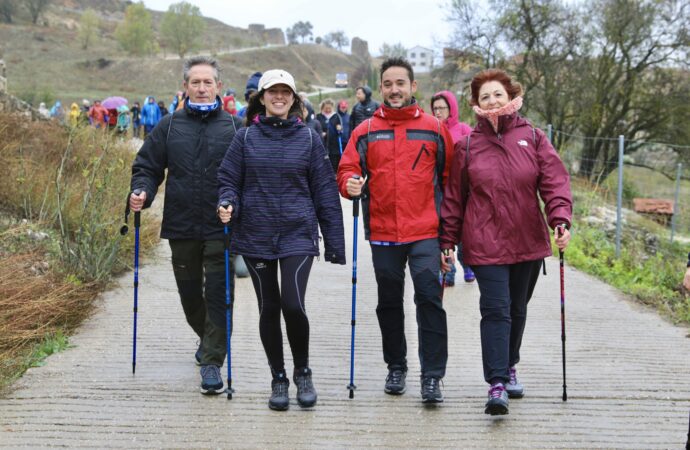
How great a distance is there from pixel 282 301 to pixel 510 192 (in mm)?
1400

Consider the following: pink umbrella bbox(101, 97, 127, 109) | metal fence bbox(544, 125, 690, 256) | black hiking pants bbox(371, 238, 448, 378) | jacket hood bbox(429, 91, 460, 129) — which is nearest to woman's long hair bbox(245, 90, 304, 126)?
black hiking pants bbox(371, 238, 448, 378)

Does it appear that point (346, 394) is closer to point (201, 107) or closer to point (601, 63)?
point (201, 107)

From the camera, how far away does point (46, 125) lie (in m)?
11.1

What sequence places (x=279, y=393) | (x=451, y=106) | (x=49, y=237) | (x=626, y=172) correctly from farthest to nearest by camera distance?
(x=626, y=172) < (x=49, y=237) < (x=451, y=106) < (x=279, y=393)

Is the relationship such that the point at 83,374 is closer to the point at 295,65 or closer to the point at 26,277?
the point at 26,277

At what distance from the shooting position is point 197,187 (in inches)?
189

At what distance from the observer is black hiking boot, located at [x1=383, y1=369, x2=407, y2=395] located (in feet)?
15.7

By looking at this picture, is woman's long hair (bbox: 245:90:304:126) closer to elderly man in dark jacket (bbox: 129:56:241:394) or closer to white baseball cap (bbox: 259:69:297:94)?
white baseball cap (bbox: 259:69:297:94)

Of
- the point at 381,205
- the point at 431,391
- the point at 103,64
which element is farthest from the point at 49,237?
the point at 103,64

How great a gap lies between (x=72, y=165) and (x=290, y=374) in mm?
6147

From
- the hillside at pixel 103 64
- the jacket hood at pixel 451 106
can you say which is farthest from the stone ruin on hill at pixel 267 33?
the jacket hood at pixel 451 106

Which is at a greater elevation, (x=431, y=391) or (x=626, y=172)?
(x=626, y=172)

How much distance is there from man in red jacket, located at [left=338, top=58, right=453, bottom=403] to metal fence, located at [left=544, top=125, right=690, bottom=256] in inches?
250

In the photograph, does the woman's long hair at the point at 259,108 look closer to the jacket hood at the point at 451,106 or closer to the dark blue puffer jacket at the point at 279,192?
the dark blue puffer jacket at the point at 279,192
